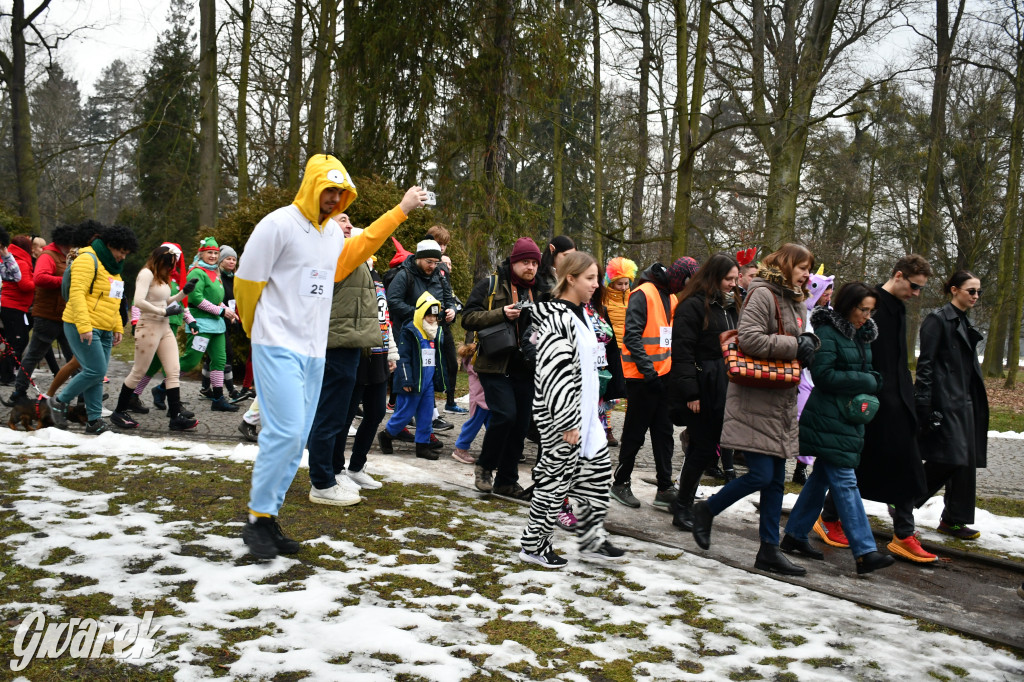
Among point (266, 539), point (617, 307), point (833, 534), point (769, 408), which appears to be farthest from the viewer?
point (617, 307)

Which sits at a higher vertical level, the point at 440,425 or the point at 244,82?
the point at 244,82

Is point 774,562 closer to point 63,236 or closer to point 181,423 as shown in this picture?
point 181,423

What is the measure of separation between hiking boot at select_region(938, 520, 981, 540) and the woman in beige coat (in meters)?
2.11

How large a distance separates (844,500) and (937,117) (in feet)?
69.0

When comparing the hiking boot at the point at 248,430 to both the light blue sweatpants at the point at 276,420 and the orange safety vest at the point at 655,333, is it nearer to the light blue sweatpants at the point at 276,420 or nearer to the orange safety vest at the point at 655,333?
the light blue sweatpants at the point at 276,420

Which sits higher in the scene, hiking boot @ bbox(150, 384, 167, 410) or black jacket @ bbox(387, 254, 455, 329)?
black jacket @ bbox(387, 254, 455, 329)

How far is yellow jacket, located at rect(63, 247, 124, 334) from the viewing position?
7.52m

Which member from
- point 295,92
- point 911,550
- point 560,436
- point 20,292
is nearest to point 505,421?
point 560,436

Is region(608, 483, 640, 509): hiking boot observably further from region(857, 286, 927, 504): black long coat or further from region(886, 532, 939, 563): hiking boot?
Answer: region(886, 532, 939, 563): hiking boot

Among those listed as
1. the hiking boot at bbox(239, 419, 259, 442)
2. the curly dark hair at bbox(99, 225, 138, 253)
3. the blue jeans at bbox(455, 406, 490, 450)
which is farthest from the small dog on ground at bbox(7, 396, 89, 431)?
the blue jeans at bbox(455, 406, 490, 450)

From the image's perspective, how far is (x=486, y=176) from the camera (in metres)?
14.4

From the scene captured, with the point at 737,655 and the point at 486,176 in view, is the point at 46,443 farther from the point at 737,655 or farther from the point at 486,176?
the point at 486,176

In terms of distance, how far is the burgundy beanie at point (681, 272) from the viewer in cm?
652

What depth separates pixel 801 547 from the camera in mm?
5469
